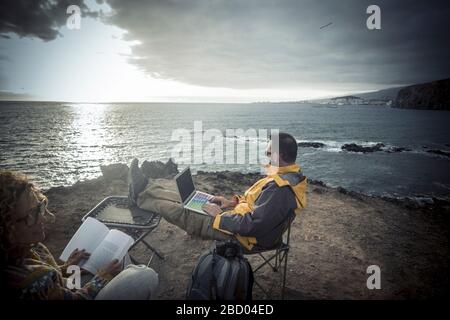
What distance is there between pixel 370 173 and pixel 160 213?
898 inches

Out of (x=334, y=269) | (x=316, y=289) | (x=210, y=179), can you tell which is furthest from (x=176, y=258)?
(x=210, y=179)

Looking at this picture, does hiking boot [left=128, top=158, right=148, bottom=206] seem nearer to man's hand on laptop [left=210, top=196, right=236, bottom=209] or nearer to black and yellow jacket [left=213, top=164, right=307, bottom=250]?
man's hand on laptop [left=210, top=196, right=236, bottom=209]

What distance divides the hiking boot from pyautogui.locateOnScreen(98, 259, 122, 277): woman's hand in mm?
1886

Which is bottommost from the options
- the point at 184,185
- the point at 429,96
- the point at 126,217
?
the point at 126,217

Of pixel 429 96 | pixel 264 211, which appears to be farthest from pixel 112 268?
pixel 429 96

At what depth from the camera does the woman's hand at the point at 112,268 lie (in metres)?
2.36

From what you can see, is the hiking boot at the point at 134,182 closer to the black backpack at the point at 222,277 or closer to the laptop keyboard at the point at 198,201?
the laptop keyboard at the point at 198,201

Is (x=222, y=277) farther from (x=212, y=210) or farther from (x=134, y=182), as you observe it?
(x=134, y=182)

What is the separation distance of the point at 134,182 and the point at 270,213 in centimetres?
237

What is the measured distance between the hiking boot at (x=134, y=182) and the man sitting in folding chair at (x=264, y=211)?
1.29 ft

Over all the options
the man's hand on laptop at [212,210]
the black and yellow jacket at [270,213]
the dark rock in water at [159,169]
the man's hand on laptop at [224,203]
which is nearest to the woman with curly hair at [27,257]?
the black and yellow jacket at [270,213]

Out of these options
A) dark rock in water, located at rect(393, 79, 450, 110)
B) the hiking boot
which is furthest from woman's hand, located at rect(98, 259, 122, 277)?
dark rock in water, located at rect(393, 79, 450, 110)

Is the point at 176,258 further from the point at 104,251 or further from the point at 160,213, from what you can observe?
the point at 104,251

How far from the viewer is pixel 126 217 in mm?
3932
